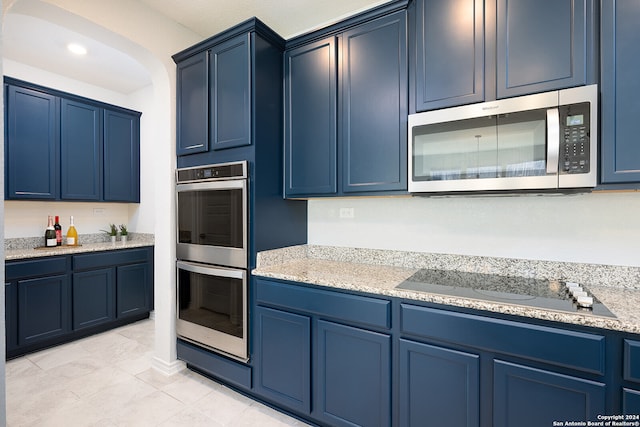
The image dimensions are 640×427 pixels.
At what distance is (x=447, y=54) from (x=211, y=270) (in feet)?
6.93

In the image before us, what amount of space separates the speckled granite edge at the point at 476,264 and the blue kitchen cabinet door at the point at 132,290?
2.31 m

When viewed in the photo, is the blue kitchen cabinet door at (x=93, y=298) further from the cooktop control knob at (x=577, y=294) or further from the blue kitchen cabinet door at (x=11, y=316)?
the cooktop control knob at (x=577, y=294)

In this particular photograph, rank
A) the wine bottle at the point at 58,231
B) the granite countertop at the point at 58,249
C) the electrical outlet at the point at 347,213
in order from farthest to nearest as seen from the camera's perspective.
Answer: the wine bottle at the point at 58,231
the granite countertop at the point at 58,249
the electrical outlet at the point at 347,213

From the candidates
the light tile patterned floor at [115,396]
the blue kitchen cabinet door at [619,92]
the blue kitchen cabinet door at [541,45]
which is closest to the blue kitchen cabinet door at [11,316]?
the light tile patterned floor at [115,396]

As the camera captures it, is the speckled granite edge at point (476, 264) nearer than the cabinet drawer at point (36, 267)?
Yes

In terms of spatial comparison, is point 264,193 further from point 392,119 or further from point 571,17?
point 571,17

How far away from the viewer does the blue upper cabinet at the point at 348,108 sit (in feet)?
6.25

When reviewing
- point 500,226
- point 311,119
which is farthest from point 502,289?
point 311,119

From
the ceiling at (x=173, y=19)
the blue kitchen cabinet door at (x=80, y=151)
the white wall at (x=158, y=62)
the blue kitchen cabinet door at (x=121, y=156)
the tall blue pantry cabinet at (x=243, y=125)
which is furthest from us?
the blue kitchen cabinet door at (x=121, y=156)

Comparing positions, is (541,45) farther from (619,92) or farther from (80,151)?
(80,151)

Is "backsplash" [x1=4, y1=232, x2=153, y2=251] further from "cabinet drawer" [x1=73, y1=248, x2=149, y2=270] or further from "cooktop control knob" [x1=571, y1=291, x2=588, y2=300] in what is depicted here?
"cooktop control knob" [x1=571, y1=291, x2=588, y2=300]

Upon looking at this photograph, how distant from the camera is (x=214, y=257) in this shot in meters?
2.27

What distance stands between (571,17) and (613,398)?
1.68 meters

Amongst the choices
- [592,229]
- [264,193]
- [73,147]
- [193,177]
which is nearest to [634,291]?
[592,229]
